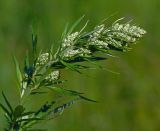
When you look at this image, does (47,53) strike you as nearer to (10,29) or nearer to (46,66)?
(46,66)

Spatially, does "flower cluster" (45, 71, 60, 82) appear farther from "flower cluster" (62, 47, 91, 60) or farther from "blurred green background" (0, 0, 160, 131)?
"blurred green background" (0, 0, 160, 131)

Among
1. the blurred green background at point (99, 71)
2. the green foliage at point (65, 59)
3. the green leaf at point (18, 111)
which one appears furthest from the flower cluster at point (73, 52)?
the blurred green background at point (99, 71)


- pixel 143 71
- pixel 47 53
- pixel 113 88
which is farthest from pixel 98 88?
pixel 47 53

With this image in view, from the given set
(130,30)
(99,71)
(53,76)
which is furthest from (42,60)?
(99,71)

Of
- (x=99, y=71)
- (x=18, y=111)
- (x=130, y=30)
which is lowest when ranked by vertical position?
(x=99, y=71)

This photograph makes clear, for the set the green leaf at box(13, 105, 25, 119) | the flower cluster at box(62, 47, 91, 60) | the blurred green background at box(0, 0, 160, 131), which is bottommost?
the blurred green background at box(0, 0, 160, 131)

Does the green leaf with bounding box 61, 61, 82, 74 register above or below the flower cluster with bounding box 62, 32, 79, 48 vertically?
below

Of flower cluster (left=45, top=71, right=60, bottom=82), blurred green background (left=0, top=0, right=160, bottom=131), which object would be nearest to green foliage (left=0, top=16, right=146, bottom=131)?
flower cluster (left=45, top=71, right=60, bottom=82)

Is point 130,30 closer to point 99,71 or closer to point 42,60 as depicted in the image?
point 42,60

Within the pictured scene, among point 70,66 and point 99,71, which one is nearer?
point 70,66
